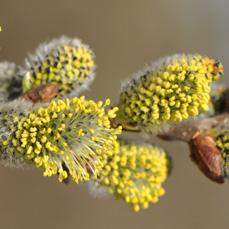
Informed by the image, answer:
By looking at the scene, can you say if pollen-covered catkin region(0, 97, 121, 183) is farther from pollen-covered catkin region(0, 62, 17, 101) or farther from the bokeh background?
the bokeh background

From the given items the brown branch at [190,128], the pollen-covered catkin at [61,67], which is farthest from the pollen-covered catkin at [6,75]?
the brown branch at [190,128]

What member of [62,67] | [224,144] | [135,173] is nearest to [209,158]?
[224,144]

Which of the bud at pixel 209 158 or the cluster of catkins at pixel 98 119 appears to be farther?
the bud at pixel 209 158

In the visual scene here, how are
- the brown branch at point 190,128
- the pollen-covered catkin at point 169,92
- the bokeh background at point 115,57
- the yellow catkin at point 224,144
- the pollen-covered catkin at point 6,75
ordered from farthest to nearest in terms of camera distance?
the bokeh background at point 115,57 < the pollen-covered catkin at point 6,75 < the brown branch at point 190,128 < the yellow catkin at point 224,144 < the pollen-covered catkin at point 169,92

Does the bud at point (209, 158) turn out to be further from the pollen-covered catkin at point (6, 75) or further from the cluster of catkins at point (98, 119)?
the pollen-covered catkin at point (6, 75)

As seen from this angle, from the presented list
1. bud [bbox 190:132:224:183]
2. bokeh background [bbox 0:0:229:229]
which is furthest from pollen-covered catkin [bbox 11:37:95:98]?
bokeh background [bbox 0:0:229:229]

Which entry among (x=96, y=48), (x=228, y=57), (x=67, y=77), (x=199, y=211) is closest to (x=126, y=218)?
(x=199, y=211)

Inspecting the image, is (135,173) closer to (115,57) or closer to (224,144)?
(224,144)

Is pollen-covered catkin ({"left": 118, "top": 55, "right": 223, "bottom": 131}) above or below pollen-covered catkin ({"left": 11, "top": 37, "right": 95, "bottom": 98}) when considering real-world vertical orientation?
Result: below
